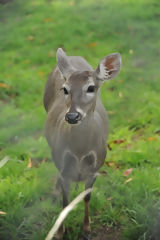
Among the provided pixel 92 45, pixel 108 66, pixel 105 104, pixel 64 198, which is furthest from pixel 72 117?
pixel 92 45

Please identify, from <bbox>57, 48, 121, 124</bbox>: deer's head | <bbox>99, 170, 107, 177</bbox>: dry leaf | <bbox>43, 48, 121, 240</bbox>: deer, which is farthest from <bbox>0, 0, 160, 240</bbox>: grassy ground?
<bbox>57, 48, 121, 124</bbox>: deer's head

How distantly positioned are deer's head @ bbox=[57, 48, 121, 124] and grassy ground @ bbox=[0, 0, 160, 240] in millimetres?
634

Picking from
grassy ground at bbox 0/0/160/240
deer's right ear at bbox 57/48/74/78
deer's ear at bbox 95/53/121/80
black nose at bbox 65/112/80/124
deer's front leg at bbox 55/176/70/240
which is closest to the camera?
black nose at bbox 65/112/80/124

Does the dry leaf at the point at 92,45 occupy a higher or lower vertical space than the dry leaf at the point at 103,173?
lower

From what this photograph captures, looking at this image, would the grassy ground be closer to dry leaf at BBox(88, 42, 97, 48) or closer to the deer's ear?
dry leaf at BBox(88, 42, 97, 48)

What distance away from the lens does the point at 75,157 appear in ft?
9.86

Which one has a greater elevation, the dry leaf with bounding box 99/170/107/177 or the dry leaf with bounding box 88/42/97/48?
the dry leaf with bounding box 99/170/107/177

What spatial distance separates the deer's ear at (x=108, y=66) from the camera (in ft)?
9.47

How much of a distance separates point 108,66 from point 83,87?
1.05ft

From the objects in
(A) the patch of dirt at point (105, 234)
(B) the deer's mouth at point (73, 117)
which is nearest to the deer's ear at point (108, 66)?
(B) the deer's mouth at point (73, 117)

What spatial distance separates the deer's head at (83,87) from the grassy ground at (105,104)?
2.08ft

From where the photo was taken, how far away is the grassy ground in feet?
11.5

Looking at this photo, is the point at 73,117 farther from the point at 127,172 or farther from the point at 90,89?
the point at 127,172

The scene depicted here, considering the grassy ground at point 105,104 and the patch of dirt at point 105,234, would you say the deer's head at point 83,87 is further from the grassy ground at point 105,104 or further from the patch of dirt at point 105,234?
the patch of dirt at point 105,234
